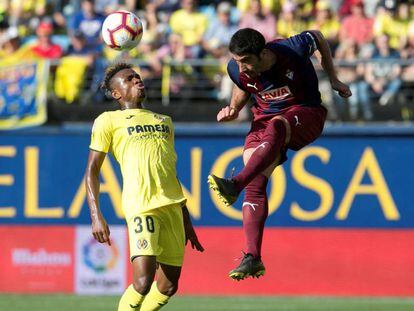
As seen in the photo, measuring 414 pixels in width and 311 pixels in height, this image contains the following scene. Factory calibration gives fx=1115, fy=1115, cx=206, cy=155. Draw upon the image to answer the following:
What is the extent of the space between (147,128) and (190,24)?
7.51 m

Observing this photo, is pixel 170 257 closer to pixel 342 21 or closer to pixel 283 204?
pixel 283 204

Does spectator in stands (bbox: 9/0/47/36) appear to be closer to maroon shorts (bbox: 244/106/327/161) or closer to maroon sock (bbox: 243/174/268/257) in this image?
maroon shorts (bbox: 244/106/327/161)

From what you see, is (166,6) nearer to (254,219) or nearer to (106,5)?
(106,5)

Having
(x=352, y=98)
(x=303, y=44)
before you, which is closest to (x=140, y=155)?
(x=303, y=44)

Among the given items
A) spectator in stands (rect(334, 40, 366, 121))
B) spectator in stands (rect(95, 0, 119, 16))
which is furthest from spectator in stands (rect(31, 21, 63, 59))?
spectator in stands (rect(334, 40, 366, 121))

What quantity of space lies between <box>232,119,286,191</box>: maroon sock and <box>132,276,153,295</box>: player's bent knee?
1.06 m

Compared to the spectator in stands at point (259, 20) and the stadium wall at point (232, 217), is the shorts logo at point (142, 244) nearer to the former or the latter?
the stadium wall at point (232, 217)

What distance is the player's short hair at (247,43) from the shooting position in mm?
9055

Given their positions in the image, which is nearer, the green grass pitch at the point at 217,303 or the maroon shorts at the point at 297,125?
the maroon shorts at the point at 297,125

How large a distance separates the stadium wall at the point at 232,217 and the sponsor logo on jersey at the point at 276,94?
5715mm

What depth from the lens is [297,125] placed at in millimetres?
9562

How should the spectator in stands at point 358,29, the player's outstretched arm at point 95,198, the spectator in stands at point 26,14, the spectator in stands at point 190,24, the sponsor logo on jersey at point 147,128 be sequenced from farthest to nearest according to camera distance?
the spectator in stands at point 26,14 → the spectator in stands at point 190,24 → the spectator in stands at point 358,29 → the sponsor logo on jersey at point 147,128 → the player's outstretched arm at point 95,198

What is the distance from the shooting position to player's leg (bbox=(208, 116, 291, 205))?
8836 millimetres

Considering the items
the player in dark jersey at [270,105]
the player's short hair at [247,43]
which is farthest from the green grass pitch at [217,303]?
the player's short hair at [247,43]
